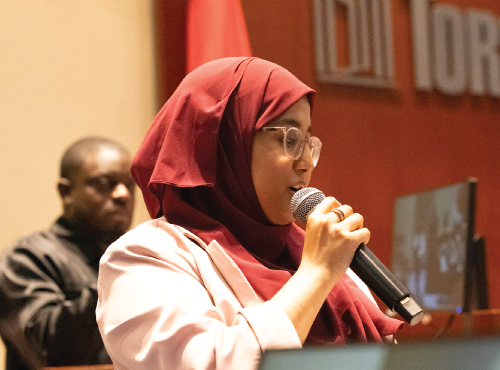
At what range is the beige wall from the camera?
3072 mm

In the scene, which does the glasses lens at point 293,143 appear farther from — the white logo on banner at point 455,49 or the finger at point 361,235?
the white logo on banner at point 455,49

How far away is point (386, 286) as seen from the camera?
1084 millimetres

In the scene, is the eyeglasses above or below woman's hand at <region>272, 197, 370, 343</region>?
above

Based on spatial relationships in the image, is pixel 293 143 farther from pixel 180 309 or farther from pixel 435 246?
pixel 435 246

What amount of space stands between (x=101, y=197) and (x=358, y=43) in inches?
83.1

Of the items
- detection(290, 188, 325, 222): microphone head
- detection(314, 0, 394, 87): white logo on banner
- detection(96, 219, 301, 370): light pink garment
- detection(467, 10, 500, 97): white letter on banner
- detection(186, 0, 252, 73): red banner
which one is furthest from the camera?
detection(467, 10, 500, 97): white letter on banner

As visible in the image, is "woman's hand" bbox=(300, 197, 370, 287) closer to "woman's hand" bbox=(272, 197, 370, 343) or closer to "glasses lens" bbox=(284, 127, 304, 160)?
"woman's hand" bbox=(272, 197, 370, 343)

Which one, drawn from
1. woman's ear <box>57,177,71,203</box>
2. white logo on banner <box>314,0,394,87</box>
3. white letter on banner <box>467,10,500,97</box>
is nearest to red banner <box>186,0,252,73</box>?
white logo on banner <box>314,0,394,87</box>

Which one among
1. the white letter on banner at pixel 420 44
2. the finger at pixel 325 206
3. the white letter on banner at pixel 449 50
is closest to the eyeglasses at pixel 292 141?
the finger at pixel 325 206

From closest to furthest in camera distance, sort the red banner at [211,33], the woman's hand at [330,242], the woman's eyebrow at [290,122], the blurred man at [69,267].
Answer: the woman's hand at [330,242] < the woman's eyebrow at [290,122] < the blurred man at [69,267] < the red banner at [211,33]

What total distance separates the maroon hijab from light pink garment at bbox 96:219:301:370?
8 centimetres

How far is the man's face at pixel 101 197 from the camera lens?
252 cm

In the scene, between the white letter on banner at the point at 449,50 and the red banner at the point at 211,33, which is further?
the white letter on banner at the point at 449,50

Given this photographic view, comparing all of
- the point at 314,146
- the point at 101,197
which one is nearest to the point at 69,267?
the point at 101,197
